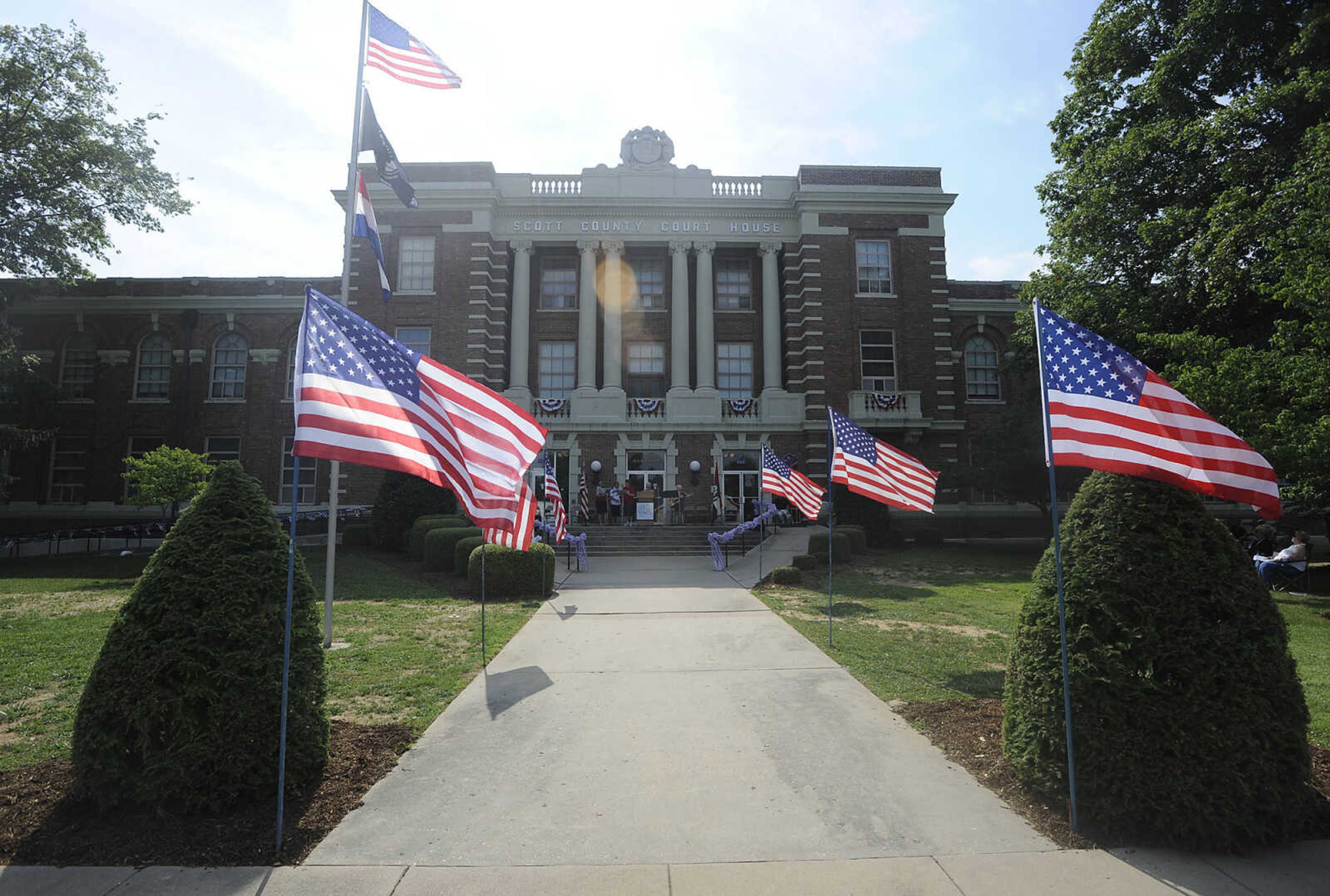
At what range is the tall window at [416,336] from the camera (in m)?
30.8

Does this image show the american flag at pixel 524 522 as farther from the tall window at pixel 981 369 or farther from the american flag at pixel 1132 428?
the tall window at pixel 981 369

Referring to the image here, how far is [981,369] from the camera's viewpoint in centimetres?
3353

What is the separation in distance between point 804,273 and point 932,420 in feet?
29.0

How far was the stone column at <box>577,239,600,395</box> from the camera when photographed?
104ft

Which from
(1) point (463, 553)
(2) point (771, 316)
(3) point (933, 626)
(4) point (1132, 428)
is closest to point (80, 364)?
(1) point (463, 553)

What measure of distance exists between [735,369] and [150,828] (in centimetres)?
3032

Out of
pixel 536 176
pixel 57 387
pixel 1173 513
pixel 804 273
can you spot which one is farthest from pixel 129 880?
pixel 57 387

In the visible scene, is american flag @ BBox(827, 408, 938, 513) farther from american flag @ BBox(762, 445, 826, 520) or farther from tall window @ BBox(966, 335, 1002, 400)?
tall window @ BBox(966, 335, 1002, 400)

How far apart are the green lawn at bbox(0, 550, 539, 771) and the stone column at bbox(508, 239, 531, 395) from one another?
15.3 metres

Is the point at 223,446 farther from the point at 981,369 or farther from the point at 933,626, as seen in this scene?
the point at 981,369

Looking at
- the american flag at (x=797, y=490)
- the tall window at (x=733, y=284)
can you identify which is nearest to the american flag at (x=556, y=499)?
the american flag at (x=797, y=490)

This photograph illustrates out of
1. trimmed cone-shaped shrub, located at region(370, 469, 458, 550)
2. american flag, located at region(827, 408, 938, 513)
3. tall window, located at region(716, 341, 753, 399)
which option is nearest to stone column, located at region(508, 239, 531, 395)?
tall window, located at region(716, 341, 753, 399)

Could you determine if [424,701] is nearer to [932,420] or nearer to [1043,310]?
[1043,310]

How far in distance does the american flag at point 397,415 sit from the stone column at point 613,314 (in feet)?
78.6
